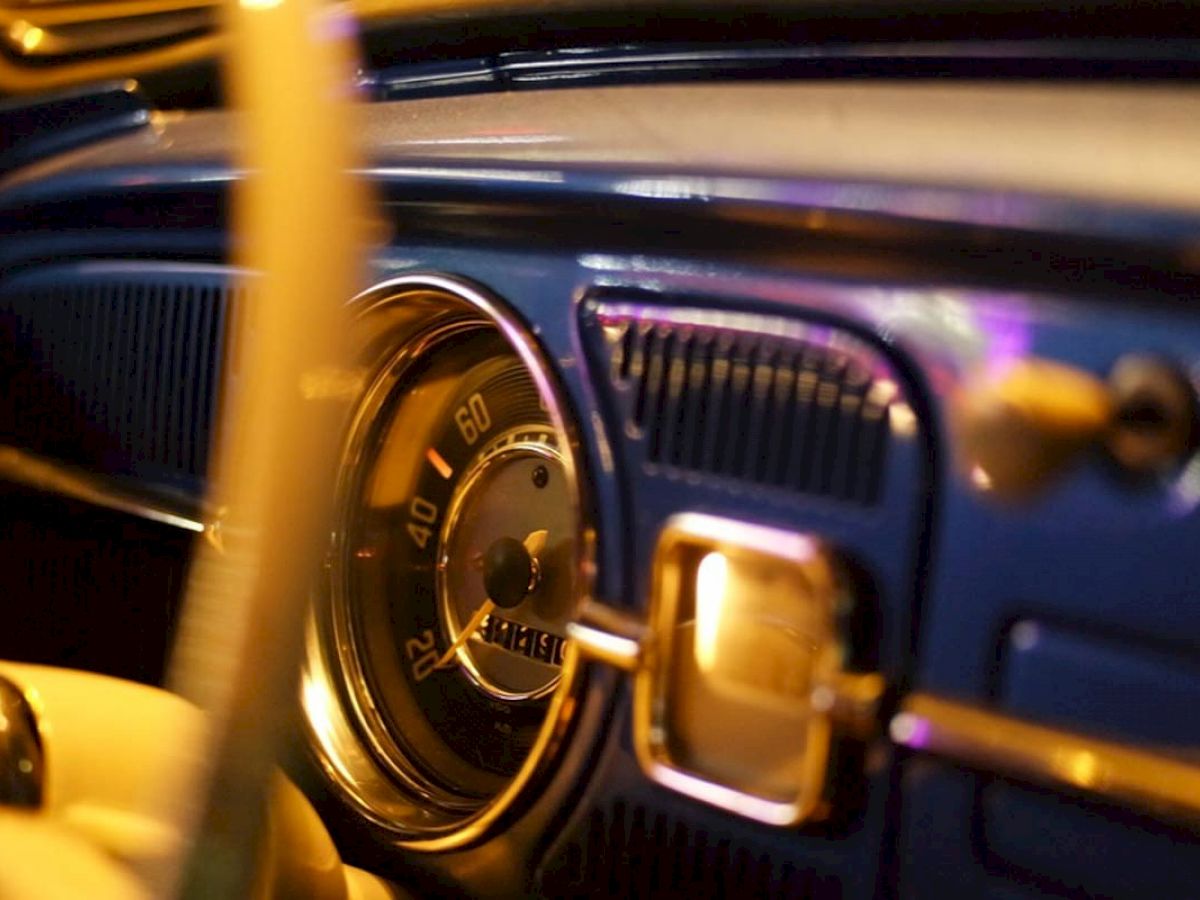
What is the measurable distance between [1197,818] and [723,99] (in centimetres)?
41

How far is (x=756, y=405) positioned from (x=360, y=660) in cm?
40

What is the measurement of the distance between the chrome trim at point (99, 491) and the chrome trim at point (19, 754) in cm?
25

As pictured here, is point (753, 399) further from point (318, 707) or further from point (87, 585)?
point (87, 585)

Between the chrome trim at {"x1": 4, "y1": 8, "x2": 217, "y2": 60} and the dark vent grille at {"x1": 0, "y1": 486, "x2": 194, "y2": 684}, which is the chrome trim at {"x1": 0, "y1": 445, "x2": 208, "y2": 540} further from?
the chrome trim at {"x1": 4, "y1": 8, "x2": 217, "y2": 60}

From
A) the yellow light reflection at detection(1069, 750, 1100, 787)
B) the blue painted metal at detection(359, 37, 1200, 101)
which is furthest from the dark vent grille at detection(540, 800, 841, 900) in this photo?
the blue painted metal at detection(359, 37, 1200, 101)

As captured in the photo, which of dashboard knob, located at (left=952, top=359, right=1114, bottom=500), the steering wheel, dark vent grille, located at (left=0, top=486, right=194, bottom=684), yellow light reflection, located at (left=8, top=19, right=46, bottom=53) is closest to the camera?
the steering wheel

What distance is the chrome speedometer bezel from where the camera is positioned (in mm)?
778

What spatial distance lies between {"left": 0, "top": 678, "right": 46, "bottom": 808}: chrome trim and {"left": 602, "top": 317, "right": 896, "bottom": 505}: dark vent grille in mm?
337

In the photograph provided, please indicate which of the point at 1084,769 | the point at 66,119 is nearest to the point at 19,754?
the point at 1084,769

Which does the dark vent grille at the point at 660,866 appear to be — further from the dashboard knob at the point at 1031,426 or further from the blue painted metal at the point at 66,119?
the blue painted metal at the point at 66,119

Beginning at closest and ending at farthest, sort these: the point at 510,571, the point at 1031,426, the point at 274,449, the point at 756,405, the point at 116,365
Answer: the point at 274,449, the point at 1031,426, the point at 756,405, the point at 510,571, the point at 116,365

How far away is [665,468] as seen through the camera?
73 centimetres

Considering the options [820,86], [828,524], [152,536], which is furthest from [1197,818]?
[152,536]

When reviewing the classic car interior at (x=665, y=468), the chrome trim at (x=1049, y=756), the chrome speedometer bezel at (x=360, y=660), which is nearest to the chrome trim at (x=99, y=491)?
the classic car interior at (x=665, y=468)
